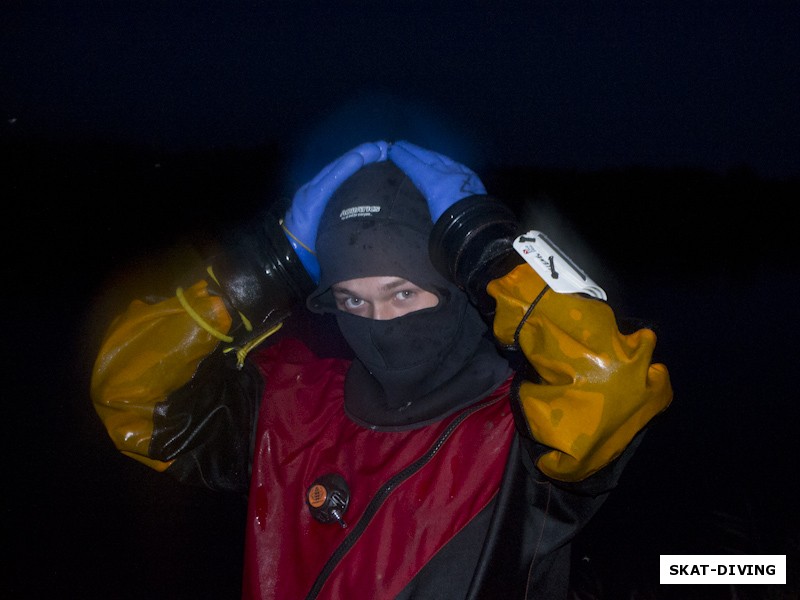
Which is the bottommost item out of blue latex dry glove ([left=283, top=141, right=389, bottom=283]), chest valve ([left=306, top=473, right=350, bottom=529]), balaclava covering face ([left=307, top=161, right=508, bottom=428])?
chest valve ([left=306, top=473, right=350, bottom=529])

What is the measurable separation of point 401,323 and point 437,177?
0.54 m

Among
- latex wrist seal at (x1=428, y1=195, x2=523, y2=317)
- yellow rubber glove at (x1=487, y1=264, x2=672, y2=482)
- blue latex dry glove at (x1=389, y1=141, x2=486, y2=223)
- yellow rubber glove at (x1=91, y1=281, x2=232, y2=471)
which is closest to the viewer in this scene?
yellow rubber glove at (x1=487, y1=264, x2=672, y2=482)

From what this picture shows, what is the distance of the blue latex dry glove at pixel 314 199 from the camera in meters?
1.90

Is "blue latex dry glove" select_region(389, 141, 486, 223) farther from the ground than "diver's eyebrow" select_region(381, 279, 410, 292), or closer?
farther from the ground

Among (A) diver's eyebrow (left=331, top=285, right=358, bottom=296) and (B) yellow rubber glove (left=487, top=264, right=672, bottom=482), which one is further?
(A) diver's eyebrow (left=331, top=285, right=358, bottom=296)

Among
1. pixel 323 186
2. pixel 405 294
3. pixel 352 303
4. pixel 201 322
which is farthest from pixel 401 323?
pixel 201 322

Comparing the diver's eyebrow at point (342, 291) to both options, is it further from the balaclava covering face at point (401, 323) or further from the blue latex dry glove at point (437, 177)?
the blue latex dry glove at point (437, 177)

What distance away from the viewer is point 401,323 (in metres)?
1.83

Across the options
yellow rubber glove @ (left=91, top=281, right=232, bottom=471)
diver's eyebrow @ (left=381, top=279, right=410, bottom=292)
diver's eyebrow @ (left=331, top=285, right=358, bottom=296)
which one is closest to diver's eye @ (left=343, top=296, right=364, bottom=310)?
diver's eyebrow @ (left=331, top=285, right=358, bottom=296)

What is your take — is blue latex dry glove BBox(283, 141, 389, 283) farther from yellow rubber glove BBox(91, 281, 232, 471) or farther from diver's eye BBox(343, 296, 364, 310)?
yellow rubber glove BBox(91, 281, 232, 471)

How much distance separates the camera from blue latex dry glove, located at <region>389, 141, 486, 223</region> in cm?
163

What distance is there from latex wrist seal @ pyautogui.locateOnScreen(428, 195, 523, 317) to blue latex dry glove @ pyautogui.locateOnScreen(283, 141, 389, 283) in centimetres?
54

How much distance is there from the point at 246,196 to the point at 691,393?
2388 cm

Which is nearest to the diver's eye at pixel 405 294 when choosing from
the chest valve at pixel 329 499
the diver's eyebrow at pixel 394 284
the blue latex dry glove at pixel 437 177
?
the diver's eyebrow at pixel 394 284
